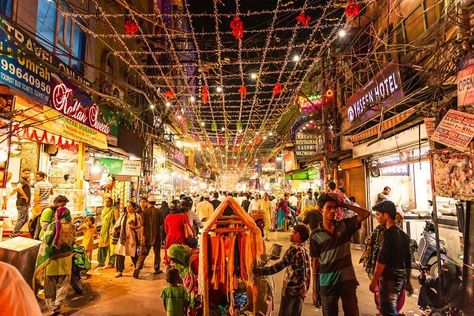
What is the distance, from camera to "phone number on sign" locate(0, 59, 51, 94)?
234 inches

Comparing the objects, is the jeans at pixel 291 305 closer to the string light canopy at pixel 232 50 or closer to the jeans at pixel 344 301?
the jeans at pixel 344 301

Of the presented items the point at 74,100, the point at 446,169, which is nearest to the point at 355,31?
the point at 446,169

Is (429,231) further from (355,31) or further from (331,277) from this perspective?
(355,31)

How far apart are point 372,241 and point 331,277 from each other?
1.99 m

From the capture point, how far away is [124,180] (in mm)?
15109

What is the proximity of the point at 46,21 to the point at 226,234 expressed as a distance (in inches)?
374

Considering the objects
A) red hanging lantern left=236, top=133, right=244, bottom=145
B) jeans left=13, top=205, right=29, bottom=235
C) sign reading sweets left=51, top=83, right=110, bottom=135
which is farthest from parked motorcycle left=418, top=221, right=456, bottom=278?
red hanging lantern left=236, top=133, right=244, bottom=145

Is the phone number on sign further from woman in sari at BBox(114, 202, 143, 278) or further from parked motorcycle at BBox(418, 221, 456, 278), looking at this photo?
parked motorcycle at BBox(418, 221, 456, 278)

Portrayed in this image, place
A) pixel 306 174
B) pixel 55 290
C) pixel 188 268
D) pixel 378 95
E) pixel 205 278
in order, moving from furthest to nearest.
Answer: pixel 306 174
pixel 378 95
pixel 55 290
pixel 188 268
pixel 205 278

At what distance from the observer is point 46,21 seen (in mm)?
9688

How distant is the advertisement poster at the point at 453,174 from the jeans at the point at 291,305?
2.86m

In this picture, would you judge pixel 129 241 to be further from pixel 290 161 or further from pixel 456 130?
pixel 290 161

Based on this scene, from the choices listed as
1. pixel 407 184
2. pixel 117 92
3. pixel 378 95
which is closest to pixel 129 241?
pixel 378 95

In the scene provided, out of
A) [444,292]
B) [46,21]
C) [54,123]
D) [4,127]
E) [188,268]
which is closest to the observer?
[188,268]
